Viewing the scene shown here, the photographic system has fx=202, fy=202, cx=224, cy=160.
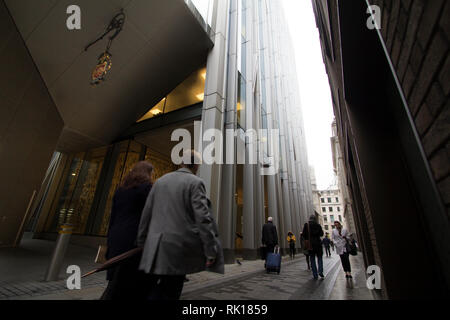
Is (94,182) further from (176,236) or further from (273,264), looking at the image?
(176,236)

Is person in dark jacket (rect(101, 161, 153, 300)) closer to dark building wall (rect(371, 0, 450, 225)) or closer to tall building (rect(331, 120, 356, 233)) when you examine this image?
dark building wall (rect(371, 0, 450, 225))

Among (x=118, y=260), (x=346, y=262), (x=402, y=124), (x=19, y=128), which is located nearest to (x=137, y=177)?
(x=118, y=260)

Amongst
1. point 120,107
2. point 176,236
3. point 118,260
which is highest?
point 120,107

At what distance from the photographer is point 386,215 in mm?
2695

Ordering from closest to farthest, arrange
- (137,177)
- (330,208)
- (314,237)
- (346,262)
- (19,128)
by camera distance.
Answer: (137,177) → (346,262) → (314,237) → (19,128) → (330,208)

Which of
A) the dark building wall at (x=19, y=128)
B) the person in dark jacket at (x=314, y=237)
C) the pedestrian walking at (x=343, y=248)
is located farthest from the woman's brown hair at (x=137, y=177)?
the dark building wall at (x=19, y=128)

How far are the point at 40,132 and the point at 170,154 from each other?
22.2 ft

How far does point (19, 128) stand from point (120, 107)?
167 inches

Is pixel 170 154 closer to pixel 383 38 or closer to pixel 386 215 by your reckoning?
pixel 386 215

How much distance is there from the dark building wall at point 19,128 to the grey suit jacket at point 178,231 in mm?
7276

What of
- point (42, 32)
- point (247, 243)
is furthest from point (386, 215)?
point (42, 32)

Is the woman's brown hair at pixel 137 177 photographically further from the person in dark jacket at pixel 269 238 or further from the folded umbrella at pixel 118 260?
the person in dark jacket at pixel 269 238

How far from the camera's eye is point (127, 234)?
80.5 inches
